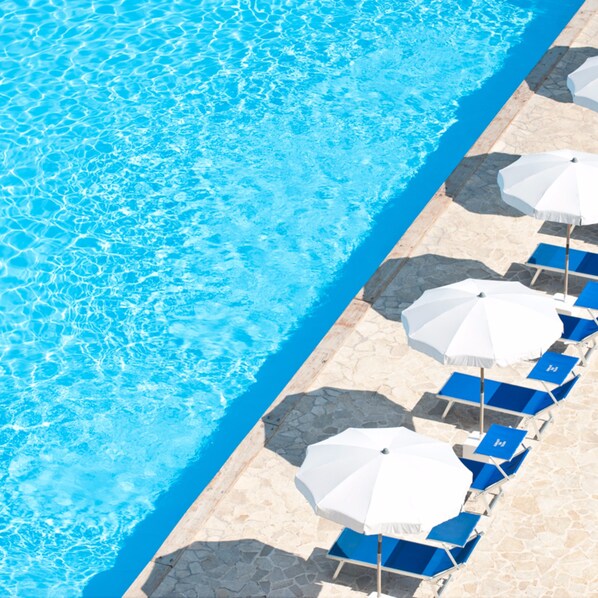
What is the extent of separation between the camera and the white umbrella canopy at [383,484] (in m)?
10.7

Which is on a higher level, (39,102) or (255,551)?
(255,551)

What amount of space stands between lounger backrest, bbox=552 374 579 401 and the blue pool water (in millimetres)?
3647

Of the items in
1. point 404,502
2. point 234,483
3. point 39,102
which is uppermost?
point 404,502

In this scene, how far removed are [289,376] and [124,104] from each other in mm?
6817

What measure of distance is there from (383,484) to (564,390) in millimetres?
3359

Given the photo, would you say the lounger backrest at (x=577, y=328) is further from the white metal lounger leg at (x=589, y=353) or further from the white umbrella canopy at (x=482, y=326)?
the white umbrella canopy at (x=482, y=326)

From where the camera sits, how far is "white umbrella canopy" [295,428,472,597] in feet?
35.0

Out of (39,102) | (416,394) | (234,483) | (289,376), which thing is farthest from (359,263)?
(39,102)

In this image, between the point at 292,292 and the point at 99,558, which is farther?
the point at 292,292

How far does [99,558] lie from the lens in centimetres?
1348

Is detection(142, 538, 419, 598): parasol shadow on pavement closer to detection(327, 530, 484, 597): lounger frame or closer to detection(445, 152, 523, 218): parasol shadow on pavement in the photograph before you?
detection(327, 530, 484, 597): lounger frame

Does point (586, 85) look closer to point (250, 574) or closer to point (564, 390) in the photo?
point (564, 390)

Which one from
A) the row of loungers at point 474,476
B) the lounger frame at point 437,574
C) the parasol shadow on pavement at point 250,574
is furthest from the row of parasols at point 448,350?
the parasol shadow on pavement at point 250,574

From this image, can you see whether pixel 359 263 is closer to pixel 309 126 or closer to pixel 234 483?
pixel 309 126
